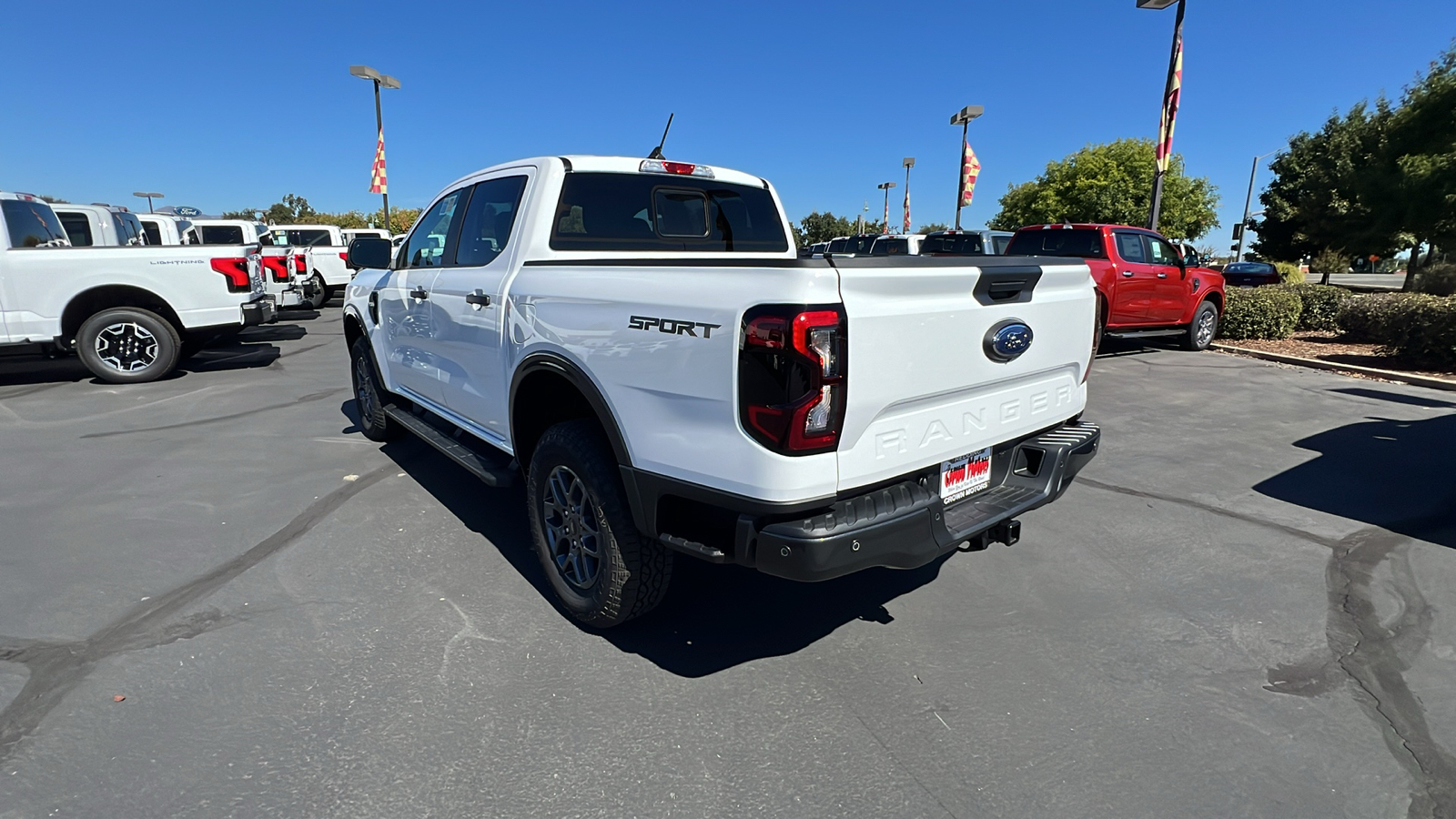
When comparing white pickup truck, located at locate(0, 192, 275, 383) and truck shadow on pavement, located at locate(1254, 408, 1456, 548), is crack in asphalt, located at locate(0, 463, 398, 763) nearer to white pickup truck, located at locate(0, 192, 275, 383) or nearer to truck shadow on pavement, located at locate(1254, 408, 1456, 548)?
truck shadow on pavement, located at locate(1254, 408, 1456, 548)

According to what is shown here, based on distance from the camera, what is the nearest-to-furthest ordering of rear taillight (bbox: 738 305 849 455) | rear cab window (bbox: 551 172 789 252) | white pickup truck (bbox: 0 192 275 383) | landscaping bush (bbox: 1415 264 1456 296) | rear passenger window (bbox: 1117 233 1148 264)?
rear taillight (bbox: 738 305 849 455), rear cab window (bbox: 551 172 789 252), white pickup truck (bbox: 0 192 275 383), rear passenger window (bbox: 1117 233 1148 264), landscaping bush (bbox: 1415 264 1456 296)

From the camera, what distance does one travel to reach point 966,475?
9.59 feet

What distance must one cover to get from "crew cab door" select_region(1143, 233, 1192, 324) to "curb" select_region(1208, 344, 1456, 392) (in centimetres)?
118

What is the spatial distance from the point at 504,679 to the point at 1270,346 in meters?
13.5

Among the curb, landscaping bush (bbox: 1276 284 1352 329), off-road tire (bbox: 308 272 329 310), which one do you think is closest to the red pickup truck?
the curb

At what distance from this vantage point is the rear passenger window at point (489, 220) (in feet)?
12.9

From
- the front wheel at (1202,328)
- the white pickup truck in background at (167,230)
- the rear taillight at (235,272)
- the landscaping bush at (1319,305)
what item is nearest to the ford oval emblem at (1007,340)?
the rear taillight at (235,272)

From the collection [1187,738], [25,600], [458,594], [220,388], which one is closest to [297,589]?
[458,594]

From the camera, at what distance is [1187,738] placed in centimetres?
256

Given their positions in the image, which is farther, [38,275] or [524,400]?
[38,275]

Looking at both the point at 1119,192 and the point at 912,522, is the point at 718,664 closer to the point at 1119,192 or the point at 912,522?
the point at 912,522

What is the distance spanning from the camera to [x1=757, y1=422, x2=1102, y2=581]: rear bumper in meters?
2.33

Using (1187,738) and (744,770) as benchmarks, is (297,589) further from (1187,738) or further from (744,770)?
(1187,738)

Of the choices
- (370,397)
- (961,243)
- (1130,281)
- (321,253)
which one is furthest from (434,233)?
(321,253)
